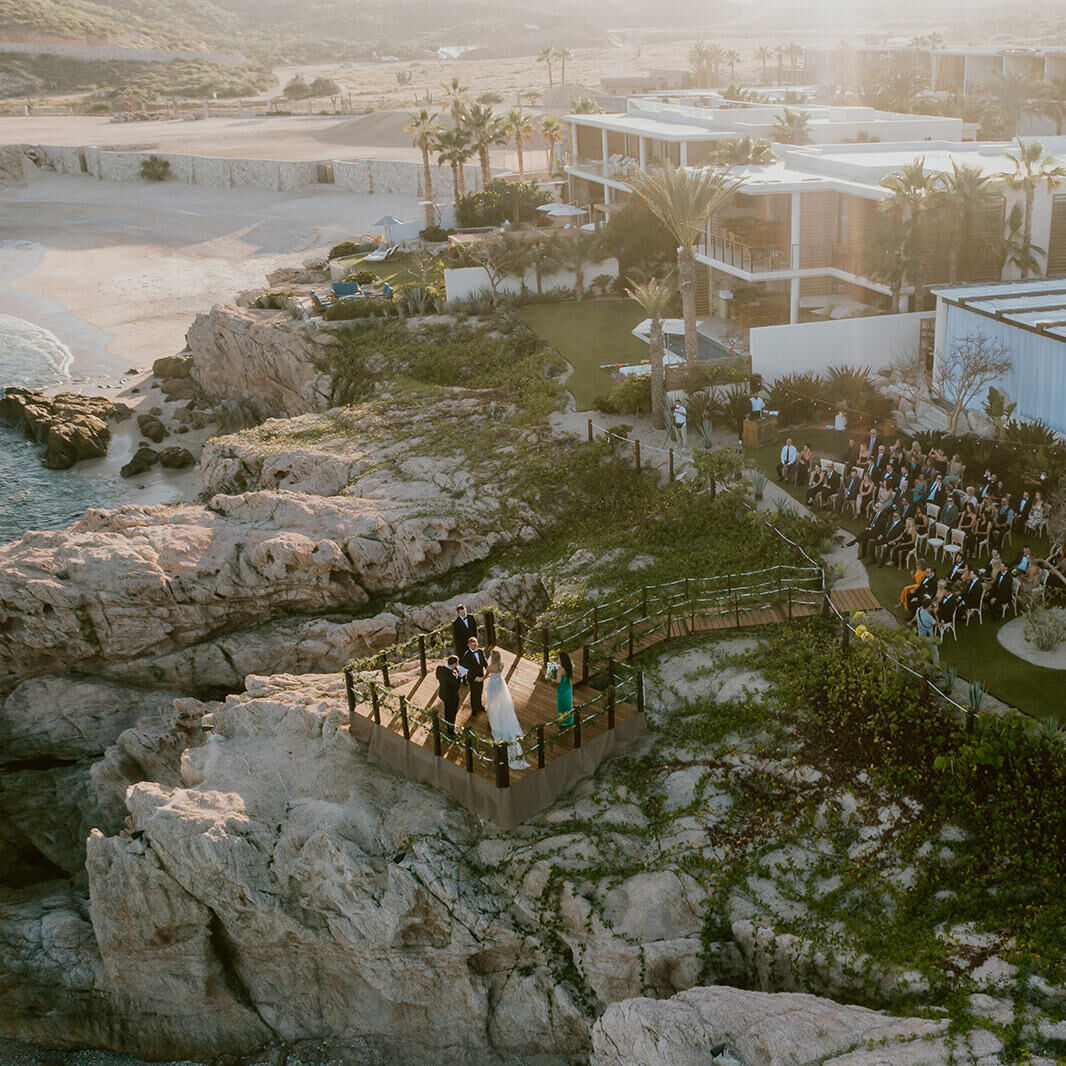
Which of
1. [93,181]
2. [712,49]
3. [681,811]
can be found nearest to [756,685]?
[681,811]

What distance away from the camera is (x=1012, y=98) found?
5844 cm

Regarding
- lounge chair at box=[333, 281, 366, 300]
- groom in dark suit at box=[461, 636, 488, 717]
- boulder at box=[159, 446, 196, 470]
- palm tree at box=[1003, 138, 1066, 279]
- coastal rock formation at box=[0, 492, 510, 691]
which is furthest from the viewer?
lounge chair at box=[333, 281, 366, 300]

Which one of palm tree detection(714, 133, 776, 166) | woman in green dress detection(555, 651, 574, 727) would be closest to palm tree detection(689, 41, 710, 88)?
palm tree detection(714, 133, 776, 166)

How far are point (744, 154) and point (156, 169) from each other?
220 ft

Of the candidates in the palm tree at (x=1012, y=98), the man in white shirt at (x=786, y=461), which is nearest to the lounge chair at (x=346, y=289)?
the man in white shirt at (x=786, y=461)

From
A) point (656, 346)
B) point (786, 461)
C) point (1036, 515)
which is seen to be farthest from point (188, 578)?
point (1036, 515)

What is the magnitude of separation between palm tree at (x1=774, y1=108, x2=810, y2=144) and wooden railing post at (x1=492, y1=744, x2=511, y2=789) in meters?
39.3

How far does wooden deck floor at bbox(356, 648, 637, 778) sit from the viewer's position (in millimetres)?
18344

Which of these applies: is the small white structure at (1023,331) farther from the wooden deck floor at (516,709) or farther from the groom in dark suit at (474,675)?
the groom in dark suit at (474,675)

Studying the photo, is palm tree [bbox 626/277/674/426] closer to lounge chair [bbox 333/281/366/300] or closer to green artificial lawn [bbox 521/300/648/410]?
green artificial lawn [bbox 521/300/648/410]

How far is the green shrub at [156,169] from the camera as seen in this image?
95812 mm

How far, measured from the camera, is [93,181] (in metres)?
98.2

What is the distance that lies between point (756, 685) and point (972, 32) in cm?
17522

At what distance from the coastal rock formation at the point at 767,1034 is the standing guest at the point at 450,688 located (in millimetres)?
A: 5449
